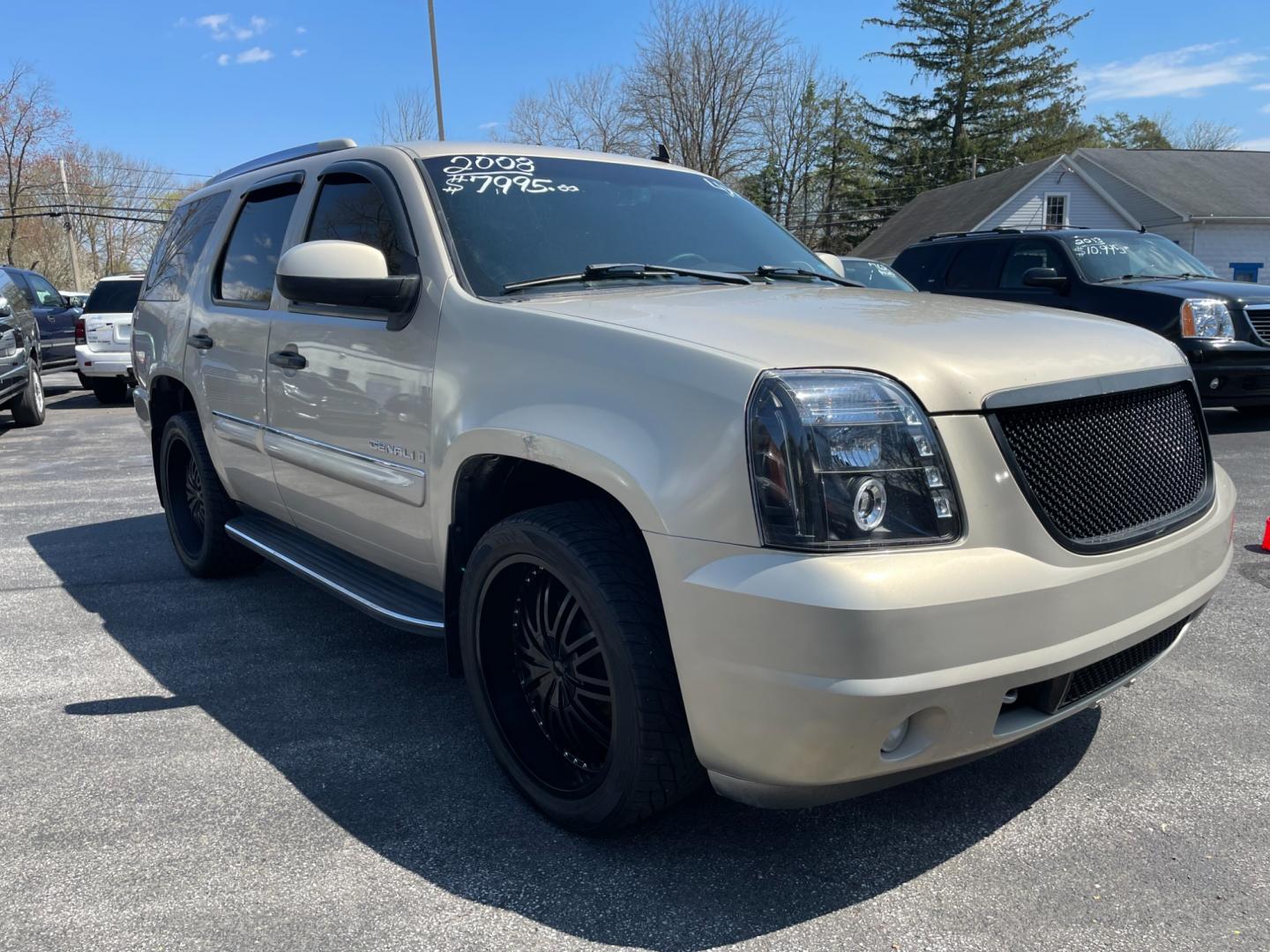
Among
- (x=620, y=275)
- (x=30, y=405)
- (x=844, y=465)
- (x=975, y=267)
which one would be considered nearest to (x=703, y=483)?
(x=844, y=465)

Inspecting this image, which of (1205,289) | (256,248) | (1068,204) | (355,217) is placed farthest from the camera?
(1068,204)

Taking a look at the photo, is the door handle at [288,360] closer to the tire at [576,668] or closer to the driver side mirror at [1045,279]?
the tire at [576,668]

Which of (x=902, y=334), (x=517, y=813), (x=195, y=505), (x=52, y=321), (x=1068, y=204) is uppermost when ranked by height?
(x=1068, y=204)

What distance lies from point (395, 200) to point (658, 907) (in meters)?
2.32

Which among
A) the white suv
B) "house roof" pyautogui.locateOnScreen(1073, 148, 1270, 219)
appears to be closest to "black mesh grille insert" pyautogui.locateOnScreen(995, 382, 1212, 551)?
the white suv

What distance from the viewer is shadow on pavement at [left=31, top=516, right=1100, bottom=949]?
91.8 inches

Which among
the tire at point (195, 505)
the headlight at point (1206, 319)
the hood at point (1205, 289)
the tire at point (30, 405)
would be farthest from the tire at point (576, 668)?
the tire at point (30, 405)

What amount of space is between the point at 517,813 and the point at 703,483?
1237mm

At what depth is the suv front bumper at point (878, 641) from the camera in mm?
1938

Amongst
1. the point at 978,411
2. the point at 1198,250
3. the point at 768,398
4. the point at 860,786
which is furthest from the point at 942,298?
the point at 1198,250

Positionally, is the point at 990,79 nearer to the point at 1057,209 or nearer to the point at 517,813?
the point at 1057,209

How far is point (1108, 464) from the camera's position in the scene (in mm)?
2375

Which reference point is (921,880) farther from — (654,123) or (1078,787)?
(654,123)

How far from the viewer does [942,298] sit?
3123 mm
